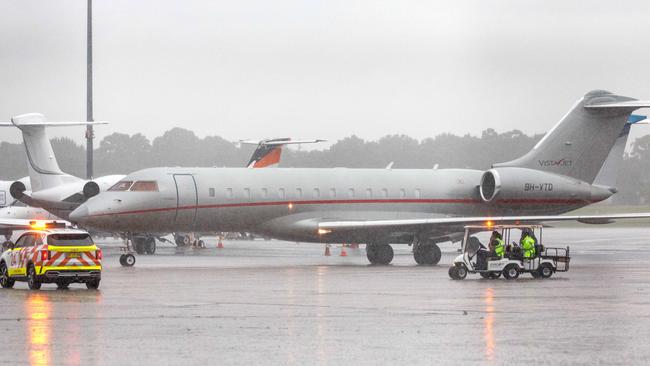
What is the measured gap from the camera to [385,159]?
79750mm

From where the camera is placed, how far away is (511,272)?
2922 cm

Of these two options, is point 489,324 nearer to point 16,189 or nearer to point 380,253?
point 380,253

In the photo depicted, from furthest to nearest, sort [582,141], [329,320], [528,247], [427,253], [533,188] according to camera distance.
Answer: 1. [582,141]
2. [533,188]
3. [427,253]
4. [528,247]
5. [329,320]

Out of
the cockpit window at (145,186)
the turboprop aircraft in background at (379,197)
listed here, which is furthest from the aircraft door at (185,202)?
the cockpit window at (145,186)

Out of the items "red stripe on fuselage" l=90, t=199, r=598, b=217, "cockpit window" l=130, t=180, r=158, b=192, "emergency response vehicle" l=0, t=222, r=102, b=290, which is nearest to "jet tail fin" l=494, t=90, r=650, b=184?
"red stripe on fuselage" l=90, t=199, r=598, b=217

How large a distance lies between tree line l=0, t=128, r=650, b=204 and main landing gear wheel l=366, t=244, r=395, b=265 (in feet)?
77.0

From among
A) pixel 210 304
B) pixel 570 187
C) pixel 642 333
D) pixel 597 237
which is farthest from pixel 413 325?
pixel 597 237

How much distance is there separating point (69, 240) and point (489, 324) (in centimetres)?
1228

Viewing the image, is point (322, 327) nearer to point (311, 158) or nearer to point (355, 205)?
point (355, 205)

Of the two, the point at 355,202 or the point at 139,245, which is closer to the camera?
the point at 355,202

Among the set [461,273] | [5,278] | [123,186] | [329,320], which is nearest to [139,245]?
[123,186]

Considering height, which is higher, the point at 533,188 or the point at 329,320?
the point at 533,188

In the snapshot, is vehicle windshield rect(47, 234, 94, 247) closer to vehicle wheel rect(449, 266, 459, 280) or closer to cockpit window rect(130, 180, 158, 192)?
vehicle wheel rect(449, 266, 459, 280)

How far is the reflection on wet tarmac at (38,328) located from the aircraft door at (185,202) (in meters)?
13.4
